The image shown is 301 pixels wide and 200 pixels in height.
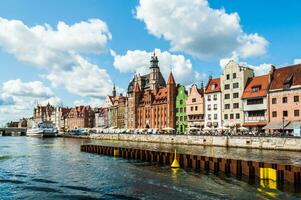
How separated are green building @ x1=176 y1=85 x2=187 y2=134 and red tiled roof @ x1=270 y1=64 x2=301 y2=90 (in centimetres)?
4044

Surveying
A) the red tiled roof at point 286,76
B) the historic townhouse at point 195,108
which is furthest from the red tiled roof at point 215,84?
the red tiled roof at point 286,76

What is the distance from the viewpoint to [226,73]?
9725 centimetres

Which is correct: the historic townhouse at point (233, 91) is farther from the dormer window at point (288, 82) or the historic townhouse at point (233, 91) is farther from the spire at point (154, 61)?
the spire at point (154, 61)

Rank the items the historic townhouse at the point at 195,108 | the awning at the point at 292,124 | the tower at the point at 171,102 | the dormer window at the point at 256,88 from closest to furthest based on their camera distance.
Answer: the awning at the point at 292,124 → the dormer window at the point at 256,88 → the historic townhouse at the point at 195,108 → the tower at the point at 171,102

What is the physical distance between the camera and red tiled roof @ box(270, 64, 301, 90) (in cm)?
7938

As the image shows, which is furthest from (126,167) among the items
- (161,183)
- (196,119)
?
(196,119)

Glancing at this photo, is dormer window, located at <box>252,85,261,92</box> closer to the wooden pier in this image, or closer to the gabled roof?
the gabled roof

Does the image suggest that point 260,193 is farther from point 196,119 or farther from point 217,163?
point 196,119

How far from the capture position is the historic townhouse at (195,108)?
358 ft

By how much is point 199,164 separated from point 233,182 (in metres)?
9.44

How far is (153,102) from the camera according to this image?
5517 inches

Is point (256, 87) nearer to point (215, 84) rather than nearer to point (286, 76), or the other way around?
point (286, 76)

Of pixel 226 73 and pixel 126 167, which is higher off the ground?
pixel 226 73

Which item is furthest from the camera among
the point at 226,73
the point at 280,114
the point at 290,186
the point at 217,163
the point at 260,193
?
the point at 226,73
